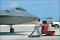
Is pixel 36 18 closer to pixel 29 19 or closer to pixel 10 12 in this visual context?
pixel 29 19

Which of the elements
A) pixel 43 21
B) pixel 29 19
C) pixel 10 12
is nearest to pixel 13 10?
pixel 10 12

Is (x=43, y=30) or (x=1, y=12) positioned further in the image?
(x=1, y=12)

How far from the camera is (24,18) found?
17.6m

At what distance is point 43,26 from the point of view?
52.2ft

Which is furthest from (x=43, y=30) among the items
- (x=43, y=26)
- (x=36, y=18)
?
(x=36, y=18)

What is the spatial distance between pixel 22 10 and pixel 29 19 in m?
0.96

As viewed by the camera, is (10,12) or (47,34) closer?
(47,34)

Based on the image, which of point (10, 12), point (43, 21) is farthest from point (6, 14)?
point (43, 21)

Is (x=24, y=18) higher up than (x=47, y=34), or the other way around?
(x=24, y=18)

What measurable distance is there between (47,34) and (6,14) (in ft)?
Result: 12.9

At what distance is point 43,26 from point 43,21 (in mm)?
818

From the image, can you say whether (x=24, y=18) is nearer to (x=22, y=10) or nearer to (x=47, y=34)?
(x=22, y=10)

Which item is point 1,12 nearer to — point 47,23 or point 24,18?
point 24,18

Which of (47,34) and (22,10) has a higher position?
(22,10)
